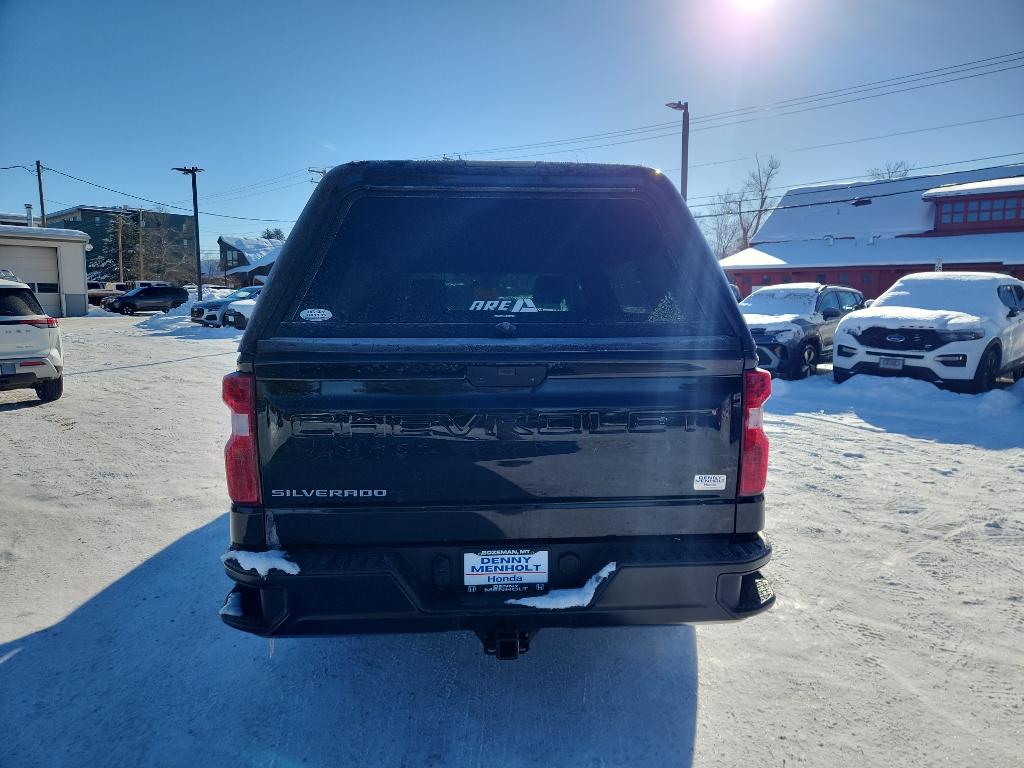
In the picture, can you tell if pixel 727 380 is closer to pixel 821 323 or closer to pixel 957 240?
pixel 821 323

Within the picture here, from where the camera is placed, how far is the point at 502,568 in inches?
94.3

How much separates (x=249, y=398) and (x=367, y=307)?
0.55 meters

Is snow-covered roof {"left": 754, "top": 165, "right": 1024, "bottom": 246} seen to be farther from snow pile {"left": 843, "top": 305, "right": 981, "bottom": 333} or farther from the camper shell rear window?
the camper shell rear window

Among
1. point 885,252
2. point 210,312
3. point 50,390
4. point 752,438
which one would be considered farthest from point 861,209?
point 752,438

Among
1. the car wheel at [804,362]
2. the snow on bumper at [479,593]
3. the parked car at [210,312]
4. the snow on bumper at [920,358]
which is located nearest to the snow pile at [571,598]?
the snow on bumper at [479,593]

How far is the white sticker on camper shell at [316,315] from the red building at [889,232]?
30.0 meters

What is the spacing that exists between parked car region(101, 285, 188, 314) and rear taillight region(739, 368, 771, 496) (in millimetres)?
41567

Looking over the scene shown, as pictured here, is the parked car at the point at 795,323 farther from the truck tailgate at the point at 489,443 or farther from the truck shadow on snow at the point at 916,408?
the truck tailgate at the point at 489,443

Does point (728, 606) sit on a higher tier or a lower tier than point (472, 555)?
lower

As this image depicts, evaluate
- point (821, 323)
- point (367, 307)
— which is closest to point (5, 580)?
point (367, 307)

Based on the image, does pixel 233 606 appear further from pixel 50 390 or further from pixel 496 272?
pixel 50 390

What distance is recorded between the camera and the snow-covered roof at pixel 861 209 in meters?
32.5

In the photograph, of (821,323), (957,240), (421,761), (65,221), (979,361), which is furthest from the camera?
(65,221)

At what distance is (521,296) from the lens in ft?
8.84
